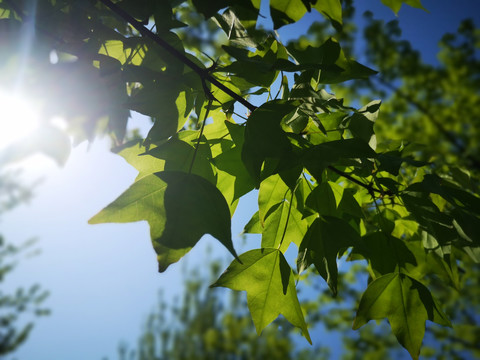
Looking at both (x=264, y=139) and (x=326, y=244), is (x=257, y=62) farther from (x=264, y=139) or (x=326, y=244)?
(x=326, y=244)

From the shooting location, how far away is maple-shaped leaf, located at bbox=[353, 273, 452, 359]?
0.60 m

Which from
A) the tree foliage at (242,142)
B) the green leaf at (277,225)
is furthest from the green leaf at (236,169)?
the green leaf at (277,225)

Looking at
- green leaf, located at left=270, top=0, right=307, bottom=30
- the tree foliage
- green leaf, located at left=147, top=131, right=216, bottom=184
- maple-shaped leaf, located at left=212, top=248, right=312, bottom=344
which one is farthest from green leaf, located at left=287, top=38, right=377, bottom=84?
maple-shaped leaf, located at left=212, top=248, right=312, bottom=344

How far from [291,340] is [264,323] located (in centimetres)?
684

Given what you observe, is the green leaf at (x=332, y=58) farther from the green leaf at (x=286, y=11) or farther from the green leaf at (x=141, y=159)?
the green leaf at (x=141, y=159)

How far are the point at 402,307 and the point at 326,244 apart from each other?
247 mm

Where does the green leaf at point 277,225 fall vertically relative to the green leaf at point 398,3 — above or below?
below

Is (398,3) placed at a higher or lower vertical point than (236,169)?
higher

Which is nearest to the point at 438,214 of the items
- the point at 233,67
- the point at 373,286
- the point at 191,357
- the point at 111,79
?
the point at 373,286

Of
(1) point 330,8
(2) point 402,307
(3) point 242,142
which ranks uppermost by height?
(1) point 330,8

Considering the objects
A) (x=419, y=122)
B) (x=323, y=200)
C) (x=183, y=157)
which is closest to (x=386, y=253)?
(x=323, y=200)

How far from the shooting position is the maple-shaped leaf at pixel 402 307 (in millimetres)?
604

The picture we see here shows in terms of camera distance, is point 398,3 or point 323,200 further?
point 323,200

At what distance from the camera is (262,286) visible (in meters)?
0.60
